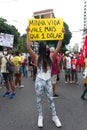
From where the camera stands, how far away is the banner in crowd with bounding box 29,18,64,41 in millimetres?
8953

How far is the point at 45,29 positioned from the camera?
30.3 ft

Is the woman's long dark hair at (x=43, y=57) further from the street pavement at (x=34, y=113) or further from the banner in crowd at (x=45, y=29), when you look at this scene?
the street pavement at (x=34, y=113)

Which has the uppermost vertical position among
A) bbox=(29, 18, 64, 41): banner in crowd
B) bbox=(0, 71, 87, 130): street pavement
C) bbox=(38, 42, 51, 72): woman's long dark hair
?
bbox=(29, 18, 64, 41): banner in crowd

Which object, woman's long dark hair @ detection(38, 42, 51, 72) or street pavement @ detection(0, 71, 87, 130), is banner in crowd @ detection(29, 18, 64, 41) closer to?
woman's long dark hair @ detection(38, 42, 51, 72)

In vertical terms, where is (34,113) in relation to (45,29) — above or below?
below

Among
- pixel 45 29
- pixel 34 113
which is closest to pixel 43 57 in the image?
pixel 45 29

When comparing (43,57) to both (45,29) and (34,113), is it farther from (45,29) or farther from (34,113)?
(34,113)

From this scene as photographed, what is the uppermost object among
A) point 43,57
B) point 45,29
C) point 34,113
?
point 45,29

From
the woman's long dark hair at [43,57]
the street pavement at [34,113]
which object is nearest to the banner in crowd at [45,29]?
the woman's long dark hair at [43,57]

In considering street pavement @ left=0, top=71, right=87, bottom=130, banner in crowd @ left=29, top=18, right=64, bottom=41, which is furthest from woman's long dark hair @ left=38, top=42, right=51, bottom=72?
street pavement @ left=0, top=71, right=87, bottom=130

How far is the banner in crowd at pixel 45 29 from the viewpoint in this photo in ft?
29.4

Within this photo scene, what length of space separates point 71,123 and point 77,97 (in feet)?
14.2

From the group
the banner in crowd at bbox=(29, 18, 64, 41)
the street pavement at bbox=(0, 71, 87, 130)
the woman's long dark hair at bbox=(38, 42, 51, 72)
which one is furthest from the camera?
the banner in crowd at bbox=(29, 18, 64, 41)

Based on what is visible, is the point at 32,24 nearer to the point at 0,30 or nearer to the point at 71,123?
the point at 71,123
